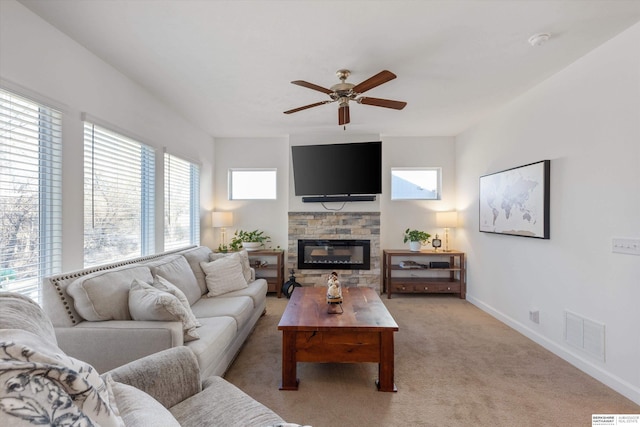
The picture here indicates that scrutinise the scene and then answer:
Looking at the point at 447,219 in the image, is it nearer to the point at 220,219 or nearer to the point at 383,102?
the point at 383,102

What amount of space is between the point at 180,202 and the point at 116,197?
1262 mm

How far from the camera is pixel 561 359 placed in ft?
8.64

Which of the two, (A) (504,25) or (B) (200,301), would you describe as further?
(B) (200,301)

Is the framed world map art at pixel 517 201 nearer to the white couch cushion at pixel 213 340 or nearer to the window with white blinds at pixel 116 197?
the white couch cushion at pixel 213 340

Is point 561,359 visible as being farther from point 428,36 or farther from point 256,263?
point 256,263

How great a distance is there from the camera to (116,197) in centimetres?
276

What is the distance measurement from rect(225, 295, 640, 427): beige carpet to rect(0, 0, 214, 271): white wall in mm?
1752

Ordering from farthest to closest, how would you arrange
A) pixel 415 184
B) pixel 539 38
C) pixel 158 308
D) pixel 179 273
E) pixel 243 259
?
1. pixel 415 184
2. pixel 243 259
3. pixel 179 273
4. pixel 539 38
5. pixel 158 308

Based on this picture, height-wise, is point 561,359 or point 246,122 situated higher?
point 246,122

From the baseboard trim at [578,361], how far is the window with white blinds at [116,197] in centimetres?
408

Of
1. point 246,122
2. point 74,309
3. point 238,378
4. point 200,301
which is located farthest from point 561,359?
point 246,122

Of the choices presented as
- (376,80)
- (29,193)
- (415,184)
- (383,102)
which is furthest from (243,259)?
(415,184)

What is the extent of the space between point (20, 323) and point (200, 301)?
2.07m

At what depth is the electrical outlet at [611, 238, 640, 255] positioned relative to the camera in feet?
6.64
